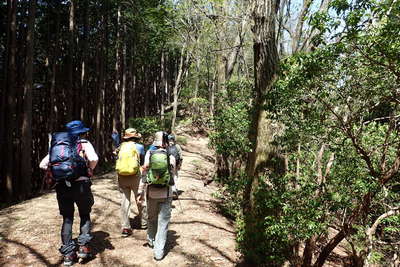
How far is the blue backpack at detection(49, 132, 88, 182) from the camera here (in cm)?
397

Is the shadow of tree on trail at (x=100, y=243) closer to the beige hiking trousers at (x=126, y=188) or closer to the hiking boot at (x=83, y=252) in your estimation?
the hiking boot at (x=83, y=252)

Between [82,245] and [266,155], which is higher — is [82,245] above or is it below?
below

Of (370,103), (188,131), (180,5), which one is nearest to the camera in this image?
(370,103)

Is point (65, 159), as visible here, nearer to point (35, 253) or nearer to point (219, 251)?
point (35, 253)

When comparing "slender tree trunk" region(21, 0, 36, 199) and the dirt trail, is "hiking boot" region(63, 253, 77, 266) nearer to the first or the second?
the dirt trail

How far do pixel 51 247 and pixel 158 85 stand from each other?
107 feet

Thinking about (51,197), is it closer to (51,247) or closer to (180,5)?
(51,247)

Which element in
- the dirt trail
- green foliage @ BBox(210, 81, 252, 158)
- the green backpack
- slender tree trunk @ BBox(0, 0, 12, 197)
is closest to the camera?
the green backpack

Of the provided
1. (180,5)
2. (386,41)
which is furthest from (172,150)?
(180,5)

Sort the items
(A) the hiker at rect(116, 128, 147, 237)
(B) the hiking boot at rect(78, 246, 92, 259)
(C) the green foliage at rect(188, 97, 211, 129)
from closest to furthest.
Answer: (B) the hiking boot at rect(78, 246, 92, 259) < (A) the hiker at rect(116, 128, 147, 237) < (C) the green foliage at rect(188, 97, 211, 129)

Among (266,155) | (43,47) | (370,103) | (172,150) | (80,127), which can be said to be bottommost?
(172,150)

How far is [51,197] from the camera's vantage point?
8422 mm

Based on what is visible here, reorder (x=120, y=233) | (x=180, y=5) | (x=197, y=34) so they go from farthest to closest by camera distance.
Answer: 1. (x=197, y=34)
2. (x=180, y=5)
3. (x=120, y=233)

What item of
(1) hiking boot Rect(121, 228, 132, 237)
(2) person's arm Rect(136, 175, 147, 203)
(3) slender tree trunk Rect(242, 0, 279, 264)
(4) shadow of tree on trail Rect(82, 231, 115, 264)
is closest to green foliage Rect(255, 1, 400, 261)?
(3) slender tree trunk Rect(242, 0, 279, 264)
